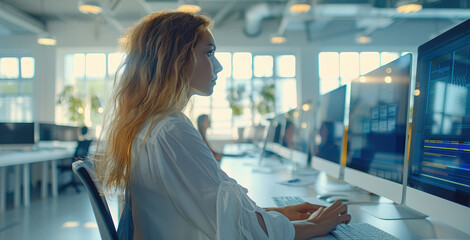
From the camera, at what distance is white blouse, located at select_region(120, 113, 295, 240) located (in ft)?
2.79

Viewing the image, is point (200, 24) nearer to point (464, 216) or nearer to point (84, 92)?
point (464, 216)

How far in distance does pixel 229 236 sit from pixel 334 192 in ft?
3.64

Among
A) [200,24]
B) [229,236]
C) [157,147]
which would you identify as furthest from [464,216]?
[200,24]

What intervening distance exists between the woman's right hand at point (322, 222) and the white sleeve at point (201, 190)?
127 mm

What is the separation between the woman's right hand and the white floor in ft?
7.42

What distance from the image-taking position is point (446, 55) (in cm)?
94

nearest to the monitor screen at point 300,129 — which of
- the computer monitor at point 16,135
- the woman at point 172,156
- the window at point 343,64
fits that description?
the woman at point 172,156

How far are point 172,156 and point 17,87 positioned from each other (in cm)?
1175

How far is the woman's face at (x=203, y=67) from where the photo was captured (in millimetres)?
1072

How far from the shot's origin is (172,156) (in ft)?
2.85

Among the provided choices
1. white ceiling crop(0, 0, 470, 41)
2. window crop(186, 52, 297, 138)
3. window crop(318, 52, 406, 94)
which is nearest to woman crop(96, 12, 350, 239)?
white ceiling crop(0, 0, 470, 41)

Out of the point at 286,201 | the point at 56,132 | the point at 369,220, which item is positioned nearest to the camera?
the point at 369,220

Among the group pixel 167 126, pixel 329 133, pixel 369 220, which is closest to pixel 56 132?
pixel 329 133

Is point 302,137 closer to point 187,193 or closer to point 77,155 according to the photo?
point 187,193
